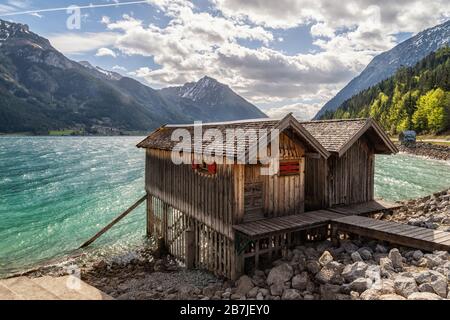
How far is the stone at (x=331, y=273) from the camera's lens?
1037 centimetres

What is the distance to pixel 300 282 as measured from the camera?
1079cm

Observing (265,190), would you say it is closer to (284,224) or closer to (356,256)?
(284,224)

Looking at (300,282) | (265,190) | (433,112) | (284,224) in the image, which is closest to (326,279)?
(300,282)

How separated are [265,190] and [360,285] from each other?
540 cm

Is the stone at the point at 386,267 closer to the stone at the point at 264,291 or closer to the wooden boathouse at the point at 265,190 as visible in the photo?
the wooden boathouse at the point at 265,190

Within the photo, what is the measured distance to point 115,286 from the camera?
1538 cm

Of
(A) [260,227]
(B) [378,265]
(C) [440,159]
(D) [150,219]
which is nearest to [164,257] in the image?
(D) [150,219]

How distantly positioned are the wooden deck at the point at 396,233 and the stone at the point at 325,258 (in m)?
1.71

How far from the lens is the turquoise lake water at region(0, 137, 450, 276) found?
22.7m

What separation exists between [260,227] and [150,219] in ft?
41.0

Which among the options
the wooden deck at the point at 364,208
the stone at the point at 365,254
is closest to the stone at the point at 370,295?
the stone at the point at 365,254

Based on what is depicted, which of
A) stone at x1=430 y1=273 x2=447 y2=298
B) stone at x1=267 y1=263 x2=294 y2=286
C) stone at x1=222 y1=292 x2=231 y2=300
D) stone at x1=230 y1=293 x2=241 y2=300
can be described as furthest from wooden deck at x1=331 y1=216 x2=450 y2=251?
stone at x1=222 y1=292 x2=231 y2=300

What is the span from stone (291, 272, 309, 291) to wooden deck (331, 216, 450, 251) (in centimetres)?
346

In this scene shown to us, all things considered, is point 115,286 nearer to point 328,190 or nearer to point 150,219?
point 150,219
